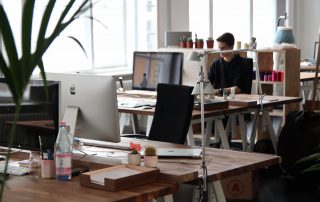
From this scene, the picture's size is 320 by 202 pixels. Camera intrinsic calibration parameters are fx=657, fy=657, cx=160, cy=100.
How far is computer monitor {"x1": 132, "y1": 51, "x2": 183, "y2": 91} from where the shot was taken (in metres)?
5.54

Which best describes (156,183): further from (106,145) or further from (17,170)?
(106,145)

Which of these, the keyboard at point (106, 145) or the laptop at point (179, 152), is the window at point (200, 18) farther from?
the laptop at point (179, 152)

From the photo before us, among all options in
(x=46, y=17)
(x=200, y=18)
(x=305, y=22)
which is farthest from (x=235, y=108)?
→ (x=305, y=22)

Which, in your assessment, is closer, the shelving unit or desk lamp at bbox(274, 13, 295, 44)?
the shelving unit

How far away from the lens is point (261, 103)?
18.5 feet

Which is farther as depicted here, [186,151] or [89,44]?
[89,44]

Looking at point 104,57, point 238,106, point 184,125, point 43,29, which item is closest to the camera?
point 43,29

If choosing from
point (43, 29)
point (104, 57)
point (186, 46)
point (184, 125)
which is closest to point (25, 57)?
point (43, 29)

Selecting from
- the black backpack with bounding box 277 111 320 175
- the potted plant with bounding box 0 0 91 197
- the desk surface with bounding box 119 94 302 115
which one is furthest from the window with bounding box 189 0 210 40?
the potted plant with bounding box 0 0 91 197

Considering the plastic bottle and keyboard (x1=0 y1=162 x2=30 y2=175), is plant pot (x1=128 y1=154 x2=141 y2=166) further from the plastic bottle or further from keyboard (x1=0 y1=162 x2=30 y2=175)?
keyboard (x1=0 y1=162 x2=30 y2=175)

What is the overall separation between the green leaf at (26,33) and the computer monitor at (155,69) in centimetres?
406

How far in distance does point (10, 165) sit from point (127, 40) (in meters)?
5.40

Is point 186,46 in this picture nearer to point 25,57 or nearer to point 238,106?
point 238,106

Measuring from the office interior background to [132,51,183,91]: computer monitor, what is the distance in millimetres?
1364
